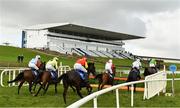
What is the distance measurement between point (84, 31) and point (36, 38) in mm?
11158

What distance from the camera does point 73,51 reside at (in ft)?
257

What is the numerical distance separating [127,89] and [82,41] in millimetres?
71873

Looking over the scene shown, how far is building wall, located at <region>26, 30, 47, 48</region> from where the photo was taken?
269ft

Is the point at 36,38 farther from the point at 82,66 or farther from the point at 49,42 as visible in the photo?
the point at 82,66

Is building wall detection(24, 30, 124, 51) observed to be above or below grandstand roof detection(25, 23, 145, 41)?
below

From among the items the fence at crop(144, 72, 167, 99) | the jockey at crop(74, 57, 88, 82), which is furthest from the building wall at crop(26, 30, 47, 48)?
the jockey at crop(74, 57, 88, 82)

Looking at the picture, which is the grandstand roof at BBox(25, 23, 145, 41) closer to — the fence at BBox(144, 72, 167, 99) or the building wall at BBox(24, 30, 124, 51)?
the building wall at BBox(24, 30, 124, 51)

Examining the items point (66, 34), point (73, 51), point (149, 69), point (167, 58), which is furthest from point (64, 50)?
point (149, 69)

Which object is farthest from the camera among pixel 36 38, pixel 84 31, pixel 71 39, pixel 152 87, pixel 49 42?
pixel 84 31

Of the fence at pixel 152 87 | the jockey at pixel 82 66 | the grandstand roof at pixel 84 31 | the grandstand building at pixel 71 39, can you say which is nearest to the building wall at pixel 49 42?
the grandstand building at pixel 71 39

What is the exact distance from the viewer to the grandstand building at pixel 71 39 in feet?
266

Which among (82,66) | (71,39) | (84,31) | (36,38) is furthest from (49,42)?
(82,66)

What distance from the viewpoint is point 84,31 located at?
88938 mm

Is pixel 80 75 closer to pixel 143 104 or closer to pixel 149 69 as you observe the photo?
pixel 143 104
